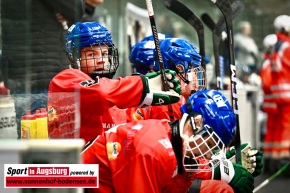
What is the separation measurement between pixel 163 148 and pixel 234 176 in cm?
94

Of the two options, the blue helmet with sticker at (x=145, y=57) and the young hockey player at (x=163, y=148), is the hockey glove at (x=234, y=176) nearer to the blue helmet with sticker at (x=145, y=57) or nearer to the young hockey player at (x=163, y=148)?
the young hockey player at (x=163, y=148)

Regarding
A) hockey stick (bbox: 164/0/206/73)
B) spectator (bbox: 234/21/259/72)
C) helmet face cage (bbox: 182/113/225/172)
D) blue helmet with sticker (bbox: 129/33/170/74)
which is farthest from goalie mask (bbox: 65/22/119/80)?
spectator (bbox: 234/21/259/72)

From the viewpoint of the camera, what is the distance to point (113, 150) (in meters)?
3.31

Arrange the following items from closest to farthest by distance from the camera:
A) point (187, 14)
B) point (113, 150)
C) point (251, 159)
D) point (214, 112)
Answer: point (113, 150) < point (214, 112) < point (251, 159) < point (187, 14)

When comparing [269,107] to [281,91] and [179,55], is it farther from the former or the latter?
[179,55]

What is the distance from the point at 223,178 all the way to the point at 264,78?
476 centimetres

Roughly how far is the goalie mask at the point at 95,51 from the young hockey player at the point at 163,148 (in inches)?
15.5

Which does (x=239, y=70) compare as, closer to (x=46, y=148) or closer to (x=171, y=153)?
(x=171, y=153)

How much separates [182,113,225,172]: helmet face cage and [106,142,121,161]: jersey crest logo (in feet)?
0.90

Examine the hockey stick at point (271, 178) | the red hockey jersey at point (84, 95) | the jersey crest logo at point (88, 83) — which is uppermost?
the jersey crest logo at point (88, 83)

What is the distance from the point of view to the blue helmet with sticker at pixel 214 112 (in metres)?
3.47

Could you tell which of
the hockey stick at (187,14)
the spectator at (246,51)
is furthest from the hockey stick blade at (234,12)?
the spectator at (246,51)

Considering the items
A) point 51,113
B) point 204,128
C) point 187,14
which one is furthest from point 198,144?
point 187,14

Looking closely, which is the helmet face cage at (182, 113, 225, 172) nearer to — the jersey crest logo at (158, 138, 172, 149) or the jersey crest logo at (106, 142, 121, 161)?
the jersey crest logo at (158, 138, 172, 149)
